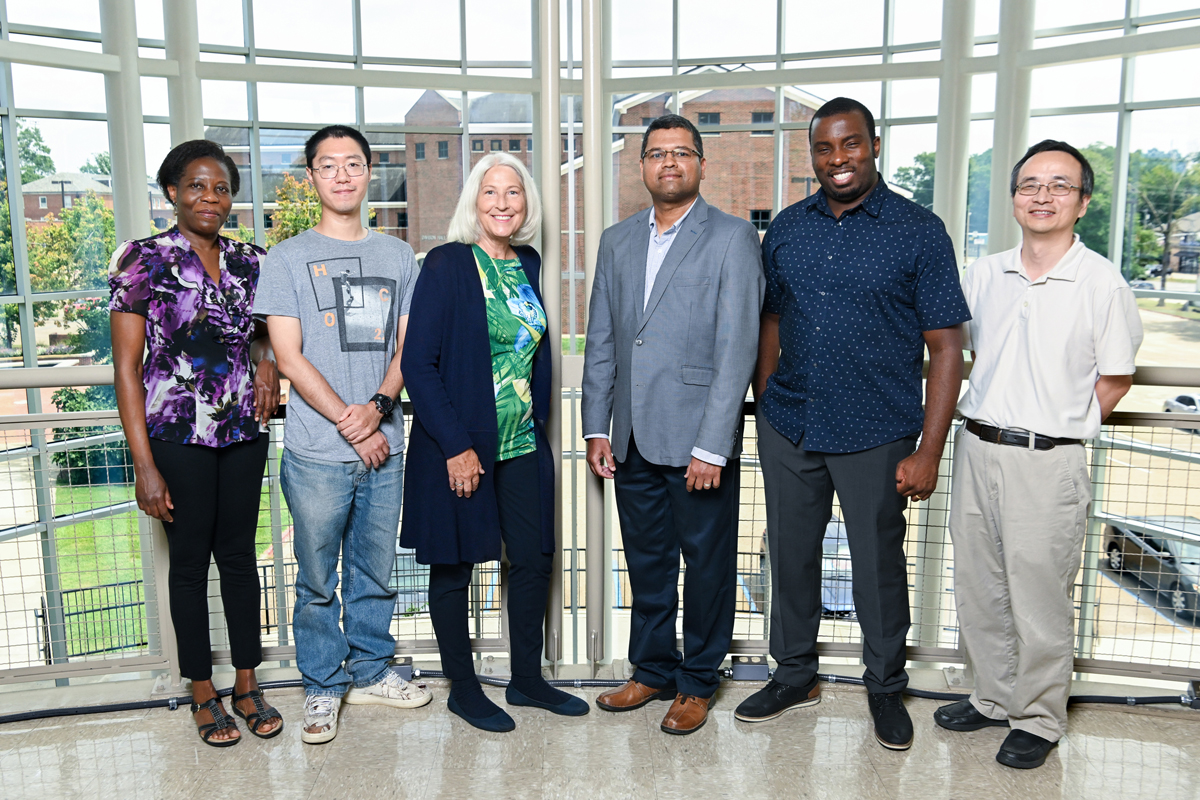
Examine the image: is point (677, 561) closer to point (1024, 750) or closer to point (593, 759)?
point (593, 759)

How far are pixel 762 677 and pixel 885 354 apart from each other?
1203 millimetres

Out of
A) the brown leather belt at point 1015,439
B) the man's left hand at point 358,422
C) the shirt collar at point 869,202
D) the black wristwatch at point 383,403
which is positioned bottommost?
the brown leather belt at point 1015,439

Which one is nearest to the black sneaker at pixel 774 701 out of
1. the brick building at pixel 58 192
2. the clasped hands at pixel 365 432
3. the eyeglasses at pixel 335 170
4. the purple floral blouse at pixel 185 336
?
the clasped hands at pixel 365 432

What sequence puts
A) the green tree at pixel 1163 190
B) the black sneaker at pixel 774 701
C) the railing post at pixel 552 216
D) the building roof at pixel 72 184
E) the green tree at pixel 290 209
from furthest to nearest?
1. the green tree at pixel 290 209
2. the green tree at pixel 1163 190
3. the building roof at pixel 72 184
4. the railing post at pixel 552 216
5. the black sneaker at pixel 774 701

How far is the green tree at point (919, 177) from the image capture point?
10.1 meters

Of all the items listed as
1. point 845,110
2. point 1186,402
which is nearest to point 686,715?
point 845,110

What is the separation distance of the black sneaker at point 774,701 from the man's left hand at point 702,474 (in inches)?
29.4

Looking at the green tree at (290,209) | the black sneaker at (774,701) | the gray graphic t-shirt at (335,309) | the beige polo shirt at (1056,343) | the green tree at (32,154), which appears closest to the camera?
the beige polo shirt at (1056,343)

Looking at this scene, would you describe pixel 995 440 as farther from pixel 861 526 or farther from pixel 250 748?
pixel 250 748

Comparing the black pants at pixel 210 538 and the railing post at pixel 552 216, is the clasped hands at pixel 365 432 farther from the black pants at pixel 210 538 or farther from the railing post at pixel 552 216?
the railing post at pixel 552 216

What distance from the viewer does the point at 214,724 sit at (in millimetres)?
2562

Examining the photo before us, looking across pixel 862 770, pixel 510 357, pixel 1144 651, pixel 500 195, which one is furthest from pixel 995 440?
pixel 1144 651

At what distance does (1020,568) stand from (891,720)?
0.58 metres

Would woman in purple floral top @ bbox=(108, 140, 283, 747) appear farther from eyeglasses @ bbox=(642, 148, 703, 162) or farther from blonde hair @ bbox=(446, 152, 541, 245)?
eyeglasses @ bbox=(642, 148, 703, 162)
